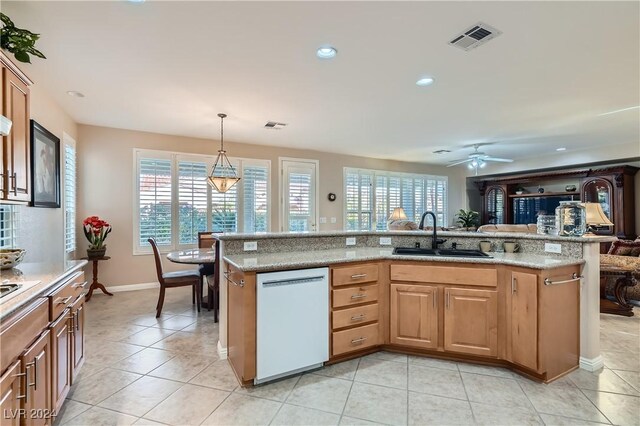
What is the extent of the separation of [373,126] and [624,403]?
13.3 ft

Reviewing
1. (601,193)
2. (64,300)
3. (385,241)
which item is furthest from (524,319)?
(601,193)

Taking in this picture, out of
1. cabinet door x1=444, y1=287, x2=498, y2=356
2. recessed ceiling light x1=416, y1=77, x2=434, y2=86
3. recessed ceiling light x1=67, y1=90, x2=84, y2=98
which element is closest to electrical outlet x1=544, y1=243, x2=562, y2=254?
cabinet door x1=444, y1=287, x2=498, y2=356

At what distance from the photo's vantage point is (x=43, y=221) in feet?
10.9

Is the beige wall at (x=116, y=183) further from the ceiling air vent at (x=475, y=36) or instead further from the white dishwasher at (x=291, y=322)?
the ceiling air vent at (x=475, y=36)

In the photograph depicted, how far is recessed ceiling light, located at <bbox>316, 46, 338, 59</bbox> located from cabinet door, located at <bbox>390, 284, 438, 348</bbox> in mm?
2087

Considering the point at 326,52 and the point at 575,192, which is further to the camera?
the point at 575,192

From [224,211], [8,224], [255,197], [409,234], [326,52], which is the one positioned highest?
[326,52]

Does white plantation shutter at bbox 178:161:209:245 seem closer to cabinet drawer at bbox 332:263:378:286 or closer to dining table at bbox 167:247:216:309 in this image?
dining table at bbox 167:247:216:309

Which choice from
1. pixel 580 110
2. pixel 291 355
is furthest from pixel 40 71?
pixel 580 110

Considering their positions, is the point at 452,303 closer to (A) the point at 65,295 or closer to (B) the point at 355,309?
(B) the point at 355,309

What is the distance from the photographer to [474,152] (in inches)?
258

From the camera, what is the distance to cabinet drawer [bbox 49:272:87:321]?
1.67 m

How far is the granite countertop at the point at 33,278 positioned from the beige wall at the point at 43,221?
989mm

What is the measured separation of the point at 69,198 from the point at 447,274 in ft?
16.4
